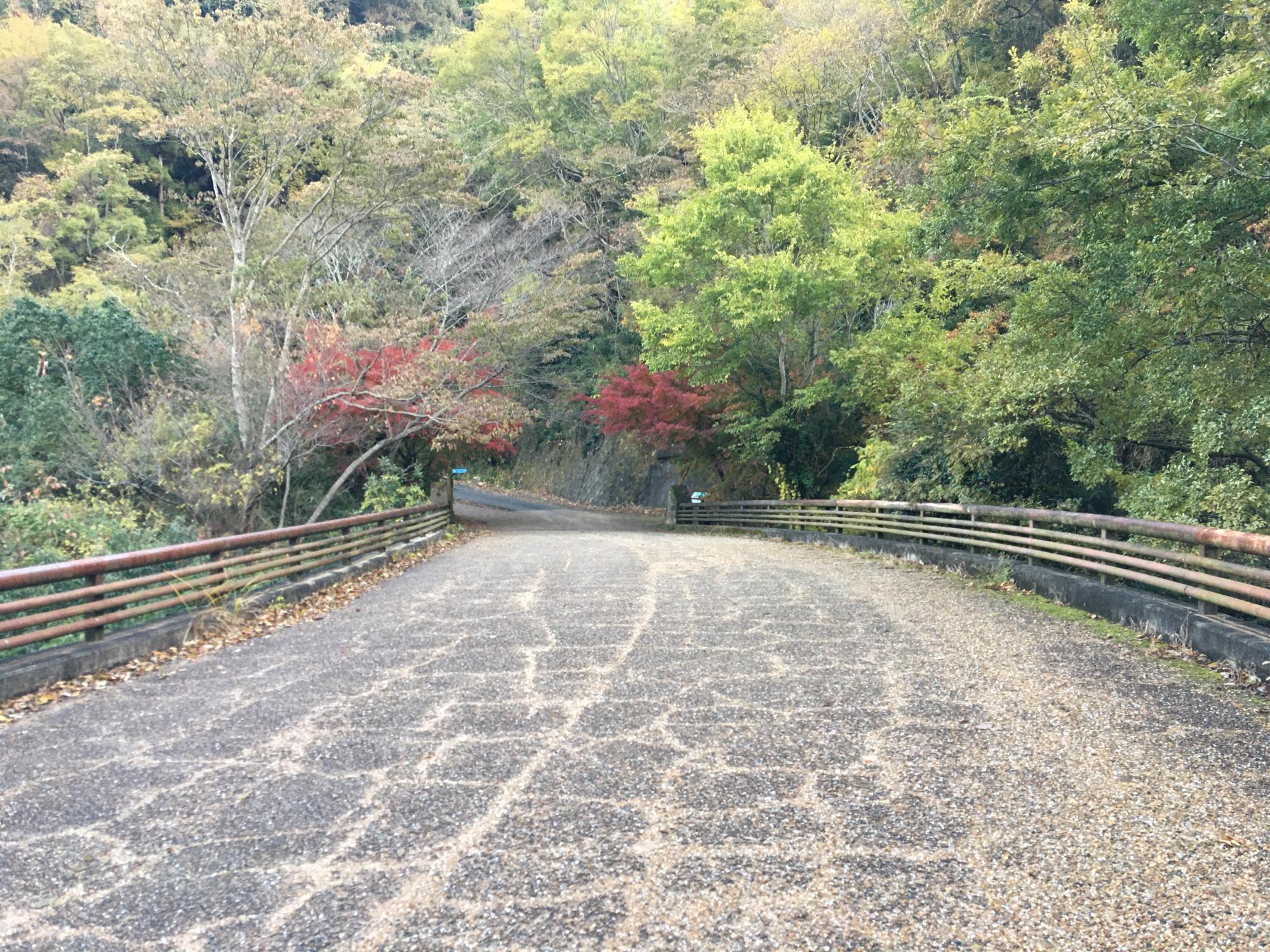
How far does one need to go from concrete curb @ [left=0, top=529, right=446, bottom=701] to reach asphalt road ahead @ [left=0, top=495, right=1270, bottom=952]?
48cm

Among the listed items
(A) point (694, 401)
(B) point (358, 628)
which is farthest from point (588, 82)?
(B) point (358, 628)

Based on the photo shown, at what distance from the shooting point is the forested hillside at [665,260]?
9844 mm

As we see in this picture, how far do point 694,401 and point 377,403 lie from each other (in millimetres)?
9006

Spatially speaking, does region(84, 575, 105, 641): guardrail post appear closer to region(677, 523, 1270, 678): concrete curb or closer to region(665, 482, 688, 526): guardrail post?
region(677, 523, 1270, 678): concrete curb

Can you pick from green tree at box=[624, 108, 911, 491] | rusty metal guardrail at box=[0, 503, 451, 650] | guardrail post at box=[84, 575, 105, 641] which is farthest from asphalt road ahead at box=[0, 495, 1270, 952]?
green tree at box=[624, 108, 911, 491]

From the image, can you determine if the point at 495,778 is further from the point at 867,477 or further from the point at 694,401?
the point at 694,401

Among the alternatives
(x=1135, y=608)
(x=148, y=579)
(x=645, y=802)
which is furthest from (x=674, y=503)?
(x=645, y=802)

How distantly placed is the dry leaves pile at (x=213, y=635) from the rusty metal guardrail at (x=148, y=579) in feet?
1.09

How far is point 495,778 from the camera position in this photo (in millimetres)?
4082

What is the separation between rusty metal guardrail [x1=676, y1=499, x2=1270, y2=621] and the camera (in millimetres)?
6207

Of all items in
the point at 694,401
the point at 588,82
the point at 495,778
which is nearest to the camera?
the point at 495,778

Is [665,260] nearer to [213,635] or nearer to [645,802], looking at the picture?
[213,635]

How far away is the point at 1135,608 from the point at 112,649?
8381 millimetres

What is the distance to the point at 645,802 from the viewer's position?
3762 millimetres
